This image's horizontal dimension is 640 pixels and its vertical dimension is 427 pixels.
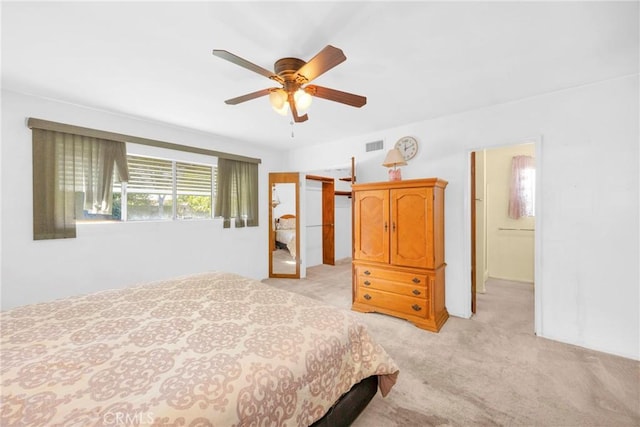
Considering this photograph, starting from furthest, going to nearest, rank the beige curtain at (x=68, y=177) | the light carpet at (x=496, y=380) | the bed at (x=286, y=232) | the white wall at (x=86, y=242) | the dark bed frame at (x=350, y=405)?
the bed at (x=286, y=232), the beige curtain at (x=68, y=177), the white wall at (x=86, y=242), the light carpet at (x=496, y=380), the dark bed frame at (x=350, y=405)

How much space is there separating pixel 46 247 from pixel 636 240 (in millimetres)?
5583

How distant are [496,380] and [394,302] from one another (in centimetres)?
121

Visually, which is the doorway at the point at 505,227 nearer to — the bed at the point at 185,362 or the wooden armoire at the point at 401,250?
the wooden armoire at the point at 401,250

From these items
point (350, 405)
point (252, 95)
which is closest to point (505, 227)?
point (350, 405)

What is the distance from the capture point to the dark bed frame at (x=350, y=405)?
1.31m

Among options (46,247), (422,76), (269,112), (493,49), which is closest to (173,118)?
(269,112)

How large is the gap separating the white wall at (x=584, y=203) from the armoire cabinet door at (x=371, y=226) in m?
1.26

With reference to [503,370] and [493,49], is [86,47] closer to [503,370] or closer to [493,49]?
[493,49]

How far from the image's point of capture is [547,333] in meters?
2.60

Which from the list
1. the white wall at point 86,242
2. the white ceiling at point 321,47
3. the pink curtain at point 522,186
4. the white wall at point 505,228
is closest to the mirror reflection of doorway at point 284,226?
the white wall at point 86,242

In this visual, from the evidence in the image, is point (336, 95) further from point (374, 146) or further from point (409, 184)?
point (374, 146)

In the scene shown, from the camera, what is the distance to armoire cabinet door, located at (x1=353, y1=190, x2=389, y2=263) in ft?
10.3

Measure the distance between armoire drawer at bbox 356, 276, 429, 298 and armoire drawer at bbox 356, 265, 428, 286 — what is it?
3 centimetres

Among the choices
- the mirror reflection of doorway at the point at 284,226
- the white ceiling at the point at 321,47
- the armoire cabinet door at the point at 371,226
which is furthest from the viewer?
the mirror reflection of doorway at the point at 284,226
